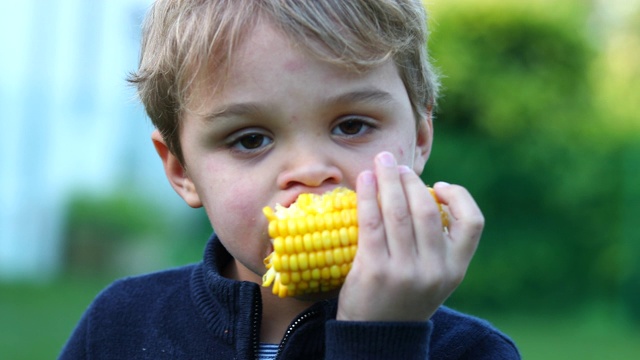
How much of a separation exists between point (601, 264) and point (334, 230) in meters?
9.60

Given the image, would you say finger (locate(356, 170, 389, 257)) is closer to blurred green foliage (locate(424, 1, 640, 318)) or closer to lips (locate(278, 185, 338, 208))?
lips (locate(278, 185, 338, 208))

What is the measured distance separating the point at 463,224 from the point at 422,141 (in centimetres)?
70

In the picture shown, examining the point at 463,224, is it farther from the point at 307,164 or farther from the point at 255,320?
the point at 255,320

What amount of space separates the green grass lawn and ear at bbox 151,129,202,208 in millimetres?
4552

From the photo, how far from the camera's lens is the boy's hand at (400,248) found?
2.20 m

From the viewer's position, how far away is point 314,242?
2287 millimetres

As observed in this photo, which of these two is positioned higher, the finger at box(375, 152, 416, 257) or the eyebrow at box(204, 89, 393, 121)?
the eyebrow at box(204, 89, 393, 121)

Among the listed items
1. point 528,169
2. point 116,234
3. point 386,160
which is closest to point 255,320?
point 386,160

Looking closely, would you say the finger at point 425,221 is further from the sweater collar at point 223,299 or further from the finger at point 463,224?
the sweater collar at point 223,299

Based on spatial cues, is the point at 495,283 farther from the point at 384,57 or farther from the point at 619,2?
the point at 619,2

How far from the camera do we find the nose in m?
2.36

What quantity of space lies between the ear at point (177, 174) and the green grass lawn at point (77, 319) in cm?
455

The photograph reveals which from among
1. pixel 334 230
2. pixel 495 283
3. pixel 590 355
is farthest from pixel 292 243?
pixel 495 283

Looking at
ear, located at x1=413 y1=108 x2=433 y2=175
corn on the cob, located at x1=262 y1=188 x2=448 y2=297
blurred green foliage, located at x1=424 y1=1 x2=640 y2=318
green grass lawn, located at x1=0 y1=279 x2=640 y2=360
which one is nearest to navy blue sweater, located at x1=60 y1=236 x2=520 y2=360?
corn on the cob, located at x1=262 y1=188 x2=448 y2=297
